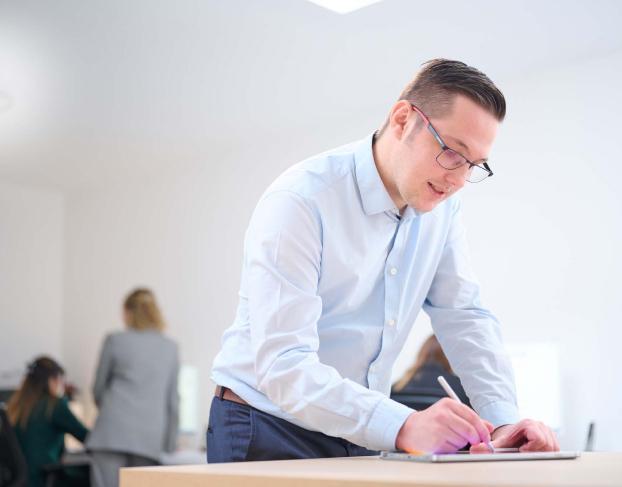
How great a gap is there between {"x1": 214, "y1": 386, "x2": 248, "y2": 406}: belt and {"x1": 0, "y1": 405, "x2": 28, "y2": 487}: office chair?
10.6 ft

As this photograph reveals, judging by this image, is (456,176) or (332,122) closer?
(456,176)

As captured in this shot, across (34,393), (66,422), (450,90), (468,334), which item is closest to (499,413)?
(468,334)

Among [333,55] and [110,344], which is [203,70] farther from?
[110,344]

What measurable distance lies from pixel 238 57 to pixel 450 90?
313 centimetres

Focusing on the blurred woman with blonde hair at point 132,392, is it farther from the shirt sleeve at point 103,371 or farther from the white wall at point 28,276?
the white wall at point 28,276

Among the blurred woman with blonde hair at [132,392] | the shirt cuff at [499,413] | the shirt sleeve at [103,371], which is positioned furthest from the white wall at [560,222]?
the shirt cuff at [499,413]

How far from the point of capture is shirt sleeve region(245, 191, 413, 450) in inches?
50.8

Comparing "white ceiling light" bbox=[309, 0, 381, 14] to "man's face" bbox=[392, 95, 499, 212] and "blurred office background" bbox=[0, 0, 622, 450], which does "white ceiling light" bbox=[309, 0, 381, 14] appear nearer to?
"blurred office background" bbox=[0, 0, 622, 450]

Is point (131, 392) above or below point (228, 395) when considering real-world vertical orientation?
below

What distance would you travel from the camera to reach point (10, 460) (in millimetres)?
4477

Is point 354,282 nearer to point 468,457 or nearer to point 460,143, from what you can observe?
point 460,143

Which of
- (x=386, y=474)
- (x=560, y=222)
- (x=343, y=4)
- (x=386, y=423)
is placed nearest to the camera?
(x=386, y=474)

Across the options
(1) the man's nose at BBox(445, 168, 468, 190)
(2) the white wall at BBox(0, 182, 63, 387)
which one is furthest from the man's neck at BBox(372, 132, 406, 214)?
(2) the white wall at BBox(0, 182, 63, 387)

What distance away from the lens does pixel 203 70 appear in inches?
185
